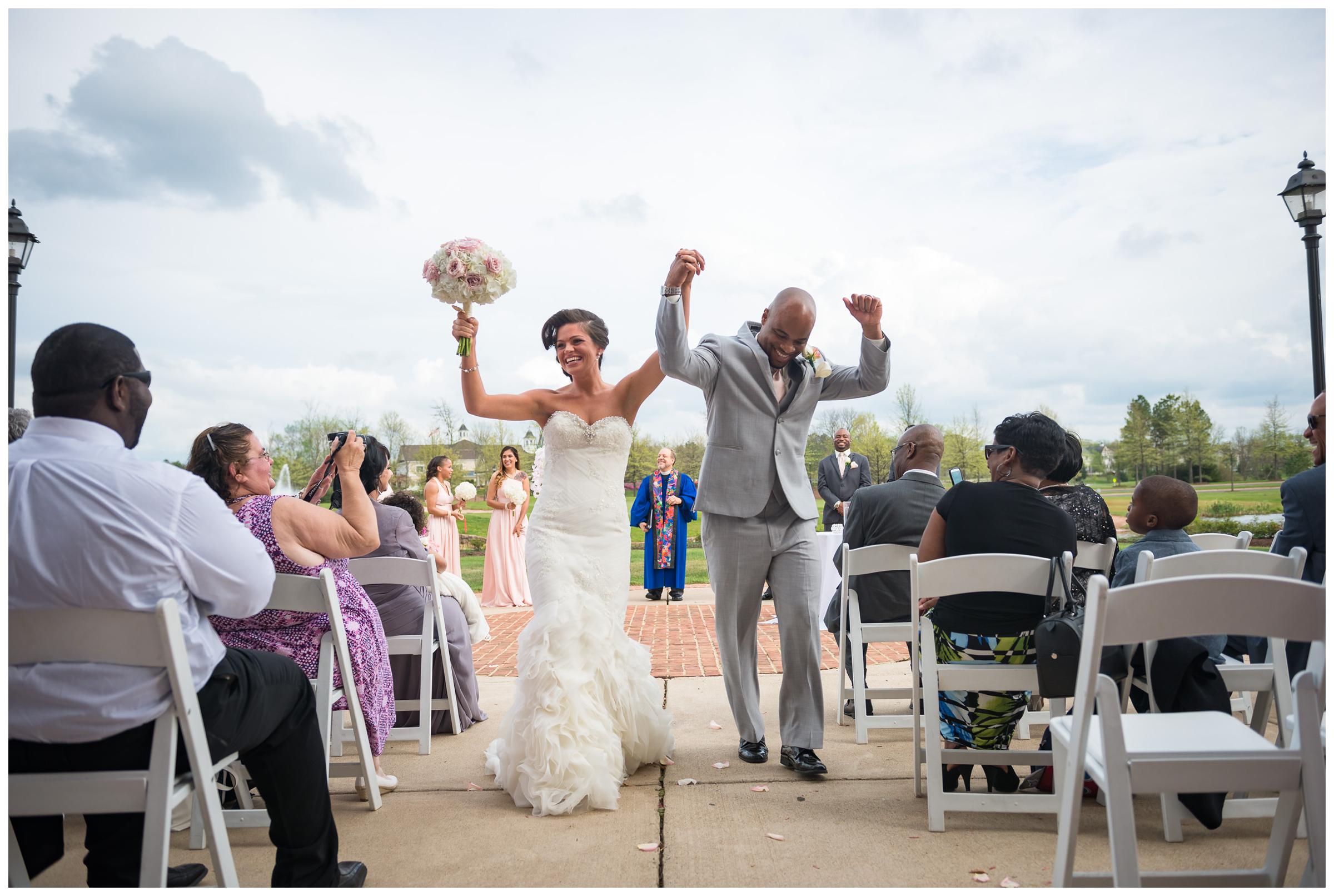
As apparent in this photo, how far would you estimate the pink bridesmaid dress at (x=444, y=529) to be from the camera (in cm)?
1048

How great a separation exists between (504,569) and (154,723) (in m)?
9.48

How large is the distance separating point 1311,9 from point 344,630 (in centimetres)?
404

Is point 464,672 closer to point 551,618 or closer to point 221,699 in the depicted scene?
point 551,618

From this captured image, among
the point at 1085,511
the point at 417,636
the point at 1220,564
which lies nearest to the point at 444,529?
the point at 417,636

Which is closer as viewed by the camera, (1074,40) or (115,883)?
(115,883)

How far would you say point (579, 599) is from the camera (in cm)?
394

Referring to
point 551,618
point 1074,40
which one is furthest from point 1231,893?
point 1074,40

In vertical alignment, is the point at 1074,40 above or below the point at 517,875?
above

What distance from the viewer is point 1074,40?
27.4 feet

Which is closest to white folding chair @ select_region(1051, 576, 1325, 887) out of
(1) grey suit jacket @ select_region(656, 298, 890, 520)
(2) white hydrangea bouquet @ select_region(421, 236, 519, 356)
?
(1) grey suit jacket @ select_region(656, 298, 890, 520)

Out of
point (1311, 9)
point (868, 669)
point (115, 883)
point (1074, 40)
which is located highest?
point (1074, 40)

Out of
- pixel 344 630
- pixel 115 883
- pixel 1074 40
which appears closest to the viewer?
pixel 115 883

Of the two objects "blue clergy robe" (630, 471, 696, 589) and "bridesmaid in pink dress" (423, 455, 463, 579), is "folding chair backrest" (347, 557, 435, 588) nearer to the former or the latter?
"bridesmaid in pink dress" (423, 455, 463, 579)

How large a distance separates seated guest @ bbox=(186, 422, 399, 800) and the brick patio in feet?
6.62
